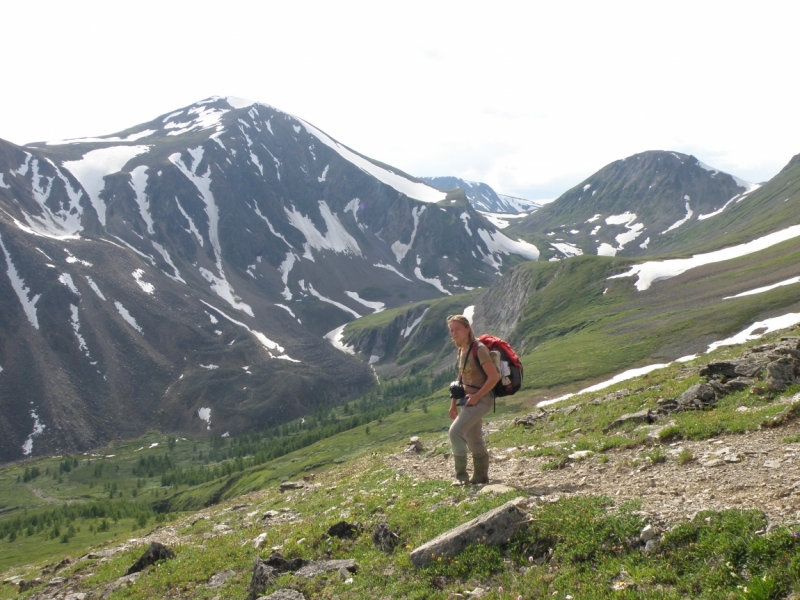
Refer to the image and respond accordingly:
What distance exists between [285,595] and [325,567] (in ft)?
5.06

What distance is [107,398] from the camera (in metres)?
143

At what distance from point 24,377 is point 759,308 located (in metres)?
166

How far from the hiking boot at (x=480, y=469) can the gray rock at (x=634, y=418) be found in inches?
274

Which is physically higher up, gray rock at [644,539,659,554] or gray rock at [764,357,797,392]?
gray rock at [644,539,659,554]

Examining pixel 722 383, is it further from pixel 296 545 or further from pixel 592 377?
pixel 592 377

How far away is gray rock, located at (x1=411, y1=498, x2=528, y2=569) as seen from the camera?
1041 cm

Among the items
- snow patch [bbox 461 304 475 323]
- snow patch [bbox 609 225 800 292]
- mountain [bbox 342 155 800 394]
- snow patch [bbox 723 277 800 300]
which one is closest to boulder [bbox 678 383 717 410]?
mountain [bbox 342 155 800 394]

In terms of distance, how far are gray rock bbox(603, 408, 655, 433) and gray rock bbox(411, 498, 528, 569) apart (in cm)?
969

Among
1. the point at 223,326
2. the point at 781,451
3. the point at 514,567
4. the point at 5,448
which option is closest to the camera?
the point at 514,567

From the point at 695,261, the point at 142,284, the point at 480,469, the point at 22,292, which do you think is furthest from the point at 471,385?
the point at 142,284

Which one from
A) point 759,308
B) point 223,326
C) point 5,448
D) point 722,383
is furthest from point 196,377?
point 722,383

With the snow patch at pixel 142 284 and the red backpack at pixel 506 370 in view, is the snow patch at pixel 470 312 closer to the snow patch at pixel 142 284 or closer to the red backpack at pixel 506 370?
the snow patch at pixel 142 284

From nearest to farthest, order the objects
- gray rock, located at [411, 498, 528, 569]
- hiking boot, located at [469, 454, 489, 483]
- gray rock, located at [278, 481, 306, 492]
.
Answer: gray rock, located at [411, 498, 528, 569], hiking boot, located at [469, 454, 489, 483], gray rock, located at [278, 481, 306, 492]

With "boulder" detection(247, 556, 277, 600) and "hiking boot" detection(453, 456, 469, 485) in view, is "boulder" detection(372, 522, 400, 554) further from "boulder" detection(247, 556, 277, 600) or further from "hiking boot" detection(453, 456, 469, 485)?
"hiking boot" detection(453, 456, 469, 485)
